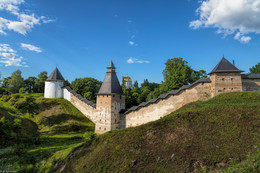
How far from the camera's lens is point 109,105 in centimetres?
2019

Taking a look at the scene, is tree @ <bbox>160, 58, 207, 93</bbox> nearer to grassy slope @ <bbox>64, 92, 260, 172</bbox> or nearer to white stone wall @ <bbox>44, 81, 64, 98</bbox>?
grassy slope @ <bbox>64, 92, 260, 172</bbox>

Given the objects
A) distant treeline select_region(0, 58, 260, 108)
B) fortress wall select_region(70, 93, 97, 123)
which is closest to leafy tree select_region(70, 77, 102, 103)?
distant treeline select_region(0, 58, 260, 108)

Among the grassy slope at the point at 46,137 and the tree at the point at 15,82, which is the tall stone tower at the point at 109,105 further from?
the tree at the point at 15,82

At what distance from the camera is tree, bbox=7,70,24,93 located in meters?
45.0

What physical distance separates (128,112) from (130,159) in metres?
12.8

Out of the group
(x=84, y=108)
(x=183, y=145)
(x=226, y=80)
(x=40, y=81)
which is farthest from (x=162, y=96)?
(x=40, y=81)

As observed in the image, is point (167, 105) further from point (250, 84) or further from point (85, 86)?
point (85, 86)

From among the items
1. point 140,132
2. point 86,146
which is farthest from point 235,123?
point 86,146

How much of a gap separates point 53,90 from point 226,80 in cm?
3302

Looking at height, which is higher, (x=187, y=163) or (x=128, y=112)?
(x=128, y=112)

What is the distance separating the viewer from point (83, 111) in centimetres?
2798

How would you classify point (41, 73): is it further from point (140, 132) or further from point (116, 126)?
point (140, 132)

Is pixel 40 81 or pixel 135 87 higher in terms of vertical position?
pixel 40 81

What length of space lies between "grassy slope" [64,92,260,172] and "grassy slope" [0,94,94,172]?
3.74 m
